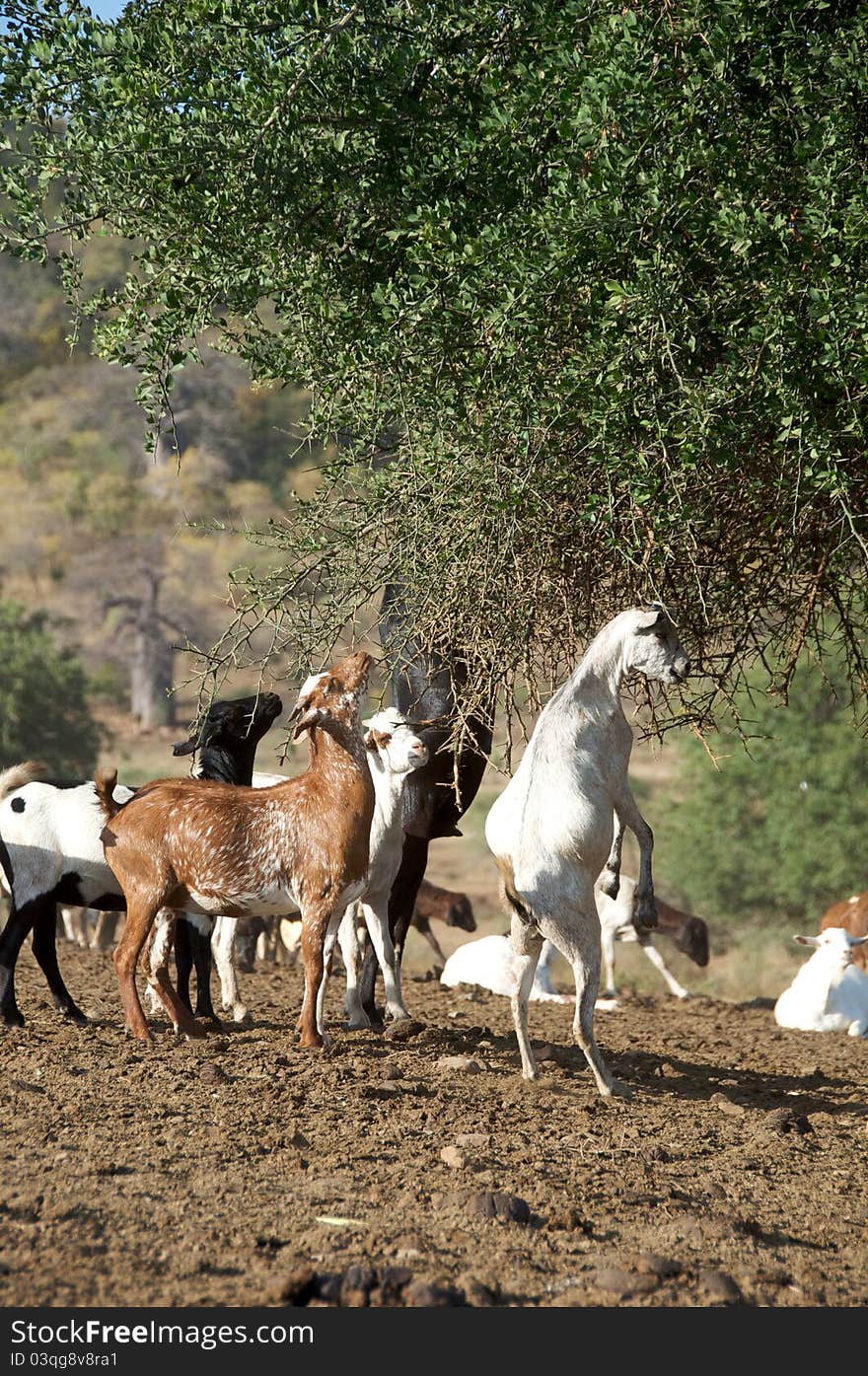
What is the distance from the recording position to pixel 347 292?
724 centimetres

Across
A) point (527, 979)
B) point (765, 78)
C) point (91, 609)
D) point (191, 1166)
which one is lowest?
point (191, 1166)

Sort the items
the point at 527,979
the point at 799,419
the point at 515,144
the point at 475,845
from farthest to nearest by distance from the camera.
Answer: the point at 475,845 → the point at 527,979 → the point at 515,144 → the point at 799,419

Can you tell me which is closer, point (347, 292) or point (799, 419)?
point (799, 419)

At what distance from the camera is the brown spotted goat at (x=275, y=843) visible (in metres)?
7.16

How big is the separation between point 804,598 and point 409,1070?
3247 millimetres

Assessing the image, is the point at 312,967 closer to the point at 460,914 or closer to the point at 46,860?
the point at 46,860

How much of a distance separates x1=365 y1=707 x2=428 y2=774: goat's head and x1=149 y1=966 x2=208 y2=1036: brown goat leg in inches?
68.2

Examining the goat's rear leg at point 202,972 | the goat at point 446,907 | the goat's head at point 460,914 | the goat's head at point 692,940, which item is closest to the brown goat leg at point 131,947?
the goat's rear leg at point 202,972

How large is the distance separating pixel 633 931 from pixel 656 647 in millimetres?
7009

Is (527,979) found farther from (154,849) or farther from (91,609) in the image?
(91,609)

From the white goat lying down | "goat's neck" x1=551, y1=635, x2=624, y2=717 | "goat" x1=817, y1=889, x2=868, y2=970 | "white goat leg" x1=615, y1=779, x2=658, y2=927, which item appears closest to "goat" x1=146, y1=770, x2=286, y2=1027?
"goat's neck" x1=551, y1=635, x2=624, y2=717

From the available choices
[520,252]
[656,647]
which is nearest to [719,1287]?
[656,647]

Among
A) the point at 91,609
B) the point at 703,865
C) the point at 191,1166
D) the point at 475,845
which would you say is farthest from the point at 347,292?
the point at 91,609

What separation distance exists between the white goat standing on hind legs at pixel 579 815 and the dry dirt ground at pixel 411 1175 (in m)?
0.66
